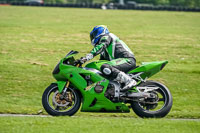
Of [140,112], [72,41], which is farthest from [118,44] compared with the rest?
[72,41]

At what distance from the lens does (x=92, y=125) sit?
691 centimetres

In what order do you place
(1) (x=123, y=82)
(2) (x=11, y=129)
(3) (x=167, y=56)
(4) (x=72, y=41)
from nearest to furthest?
(2) (x=11, y=129) → (1) (x=123, y=82) → (3) (x=167, y=56) → (4) (x=72, y=41)

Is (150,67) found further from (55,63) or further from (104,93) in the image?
(55,63)

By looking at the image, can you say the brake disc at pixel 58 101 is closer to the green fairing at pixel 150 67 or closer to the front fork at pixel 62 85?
the front fork at pixel 62 85

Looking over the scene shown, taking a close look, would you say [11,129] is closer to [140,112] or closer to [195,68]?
[140,112]

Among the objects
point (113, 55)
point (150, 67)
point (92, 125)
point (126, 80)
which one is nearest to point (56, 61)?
point (113, 55)

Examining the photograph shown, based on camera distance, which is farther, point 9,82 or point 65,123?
point 9,82

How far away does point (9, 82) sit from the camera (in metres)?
11.5

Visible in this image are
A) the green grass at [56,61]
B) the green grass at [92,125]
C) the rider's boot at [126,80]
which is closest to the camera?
the green grass at [92,125]

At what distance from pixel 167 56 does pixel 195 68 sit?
2.89 m

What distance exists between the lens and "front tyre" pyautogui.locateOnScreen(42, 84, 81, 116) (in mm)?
7766

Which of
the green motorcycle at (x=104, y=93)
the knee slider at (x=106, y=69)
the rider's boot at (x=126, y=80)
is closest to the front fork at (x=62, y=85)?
the green motorcycle at (x=104, y=93)

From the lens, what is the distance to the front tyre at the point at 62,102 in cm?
777

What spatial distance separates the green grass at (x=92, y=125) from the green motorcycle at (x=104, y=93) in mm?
390
